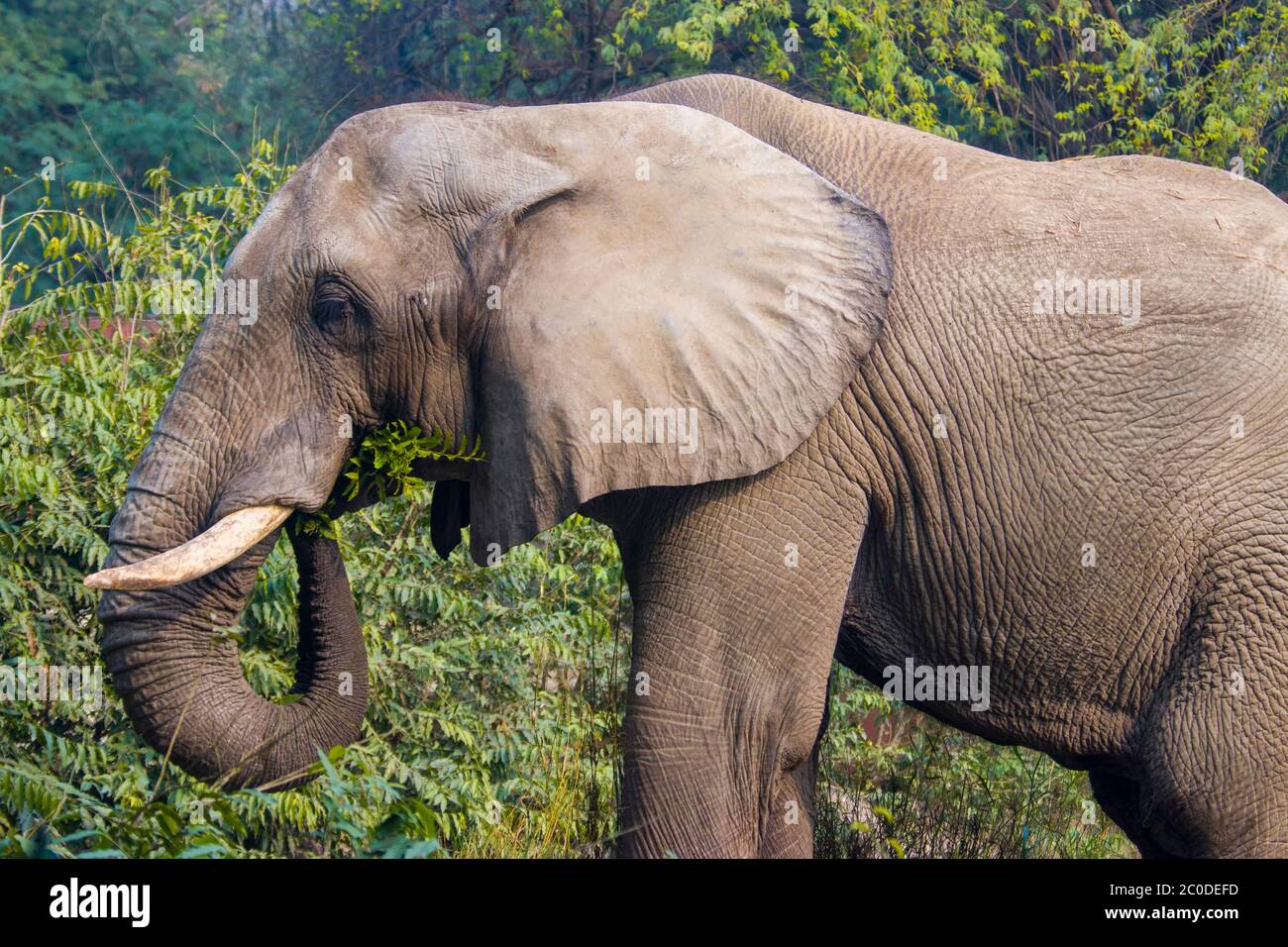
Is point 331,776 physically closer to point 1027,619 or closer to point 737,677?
point 737,677

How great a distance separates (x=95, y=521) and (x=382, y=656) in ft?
3.73

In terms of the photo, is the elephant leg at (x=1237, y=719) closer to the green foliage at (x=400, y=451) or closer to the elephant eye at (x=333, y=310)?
the green foliage at (x=400, y=451)

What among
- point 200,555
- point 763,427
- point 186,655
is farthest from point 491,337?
point 186,655

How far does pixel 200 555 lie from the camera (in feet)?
13.4

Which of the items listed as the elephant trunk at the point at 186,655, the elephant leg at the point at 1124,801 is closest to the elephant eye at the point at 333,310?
the elephant trunk at the point at 186,655

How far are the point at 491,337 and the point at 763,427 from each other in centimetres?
74

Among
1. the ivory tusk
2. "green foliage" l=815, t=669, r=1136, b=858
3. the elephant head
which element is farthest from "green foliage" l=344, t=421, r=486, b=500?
"green foliage" l=815, t=669, r=1136, b=858

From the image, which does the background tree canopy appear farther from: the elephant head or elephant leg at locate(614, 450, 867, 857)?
elephant leg at locate(614, 450, 867, 857)

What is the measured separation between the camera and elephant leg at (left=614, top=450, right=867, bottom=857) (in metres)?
4.29

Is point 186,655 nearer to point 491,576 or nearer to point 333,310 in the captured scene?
point 333,310

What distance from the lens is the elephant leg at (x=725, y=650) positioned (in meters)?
4.29

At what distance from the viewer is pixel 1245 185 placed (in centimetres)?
481

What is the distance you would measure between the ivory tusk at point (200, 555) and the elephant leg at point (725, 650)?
1.02 metres

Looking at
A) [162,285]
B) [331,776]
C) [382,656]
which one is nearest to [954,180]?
[331,776]
